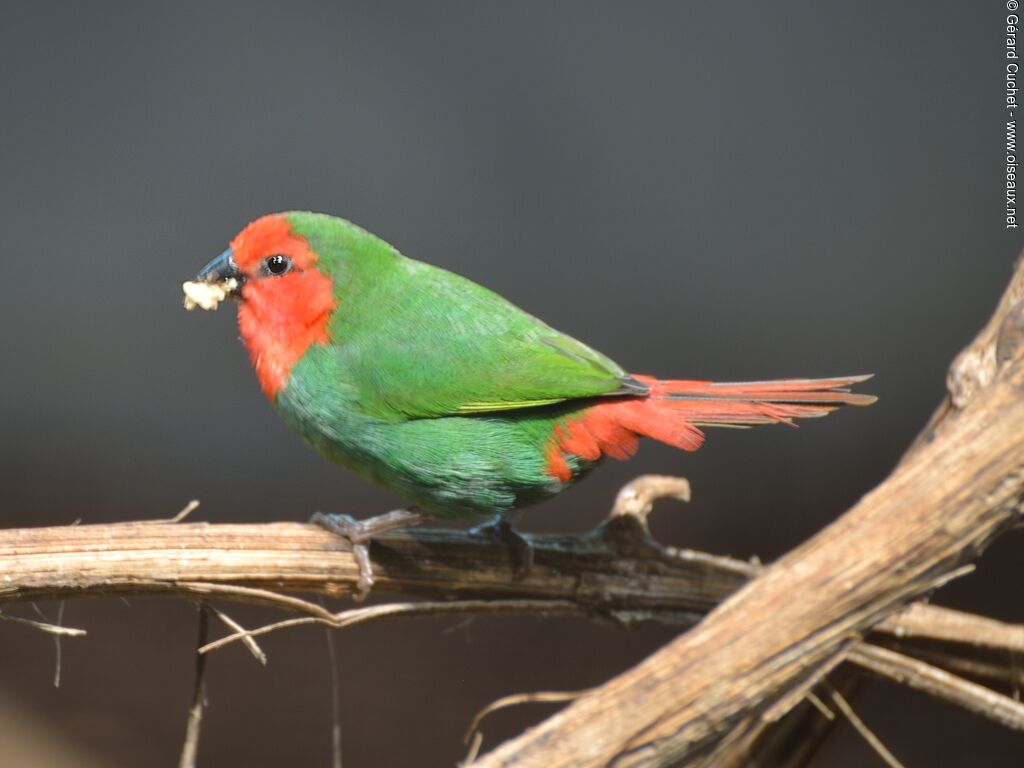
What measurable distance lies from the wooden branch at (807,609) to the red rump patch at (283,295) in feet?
3.41

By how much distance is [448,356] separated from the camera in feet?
7.28

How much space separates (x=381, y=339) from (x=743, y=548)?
2309 mm

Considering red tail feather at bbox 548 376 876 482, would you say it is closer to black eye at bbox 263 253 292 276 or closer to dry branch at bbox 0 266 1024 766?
dry branch at bbox 0 266 1024 766

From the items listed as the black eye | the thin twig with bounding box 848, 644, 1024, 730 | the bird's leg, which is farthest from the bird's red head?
the thin twig with bounding box 848, 644, 1024, 730

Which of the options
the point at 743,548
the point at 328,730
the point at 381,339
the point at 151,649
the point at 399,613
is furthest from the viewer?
the point at 743,548

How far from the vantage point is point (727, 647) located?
154 cm

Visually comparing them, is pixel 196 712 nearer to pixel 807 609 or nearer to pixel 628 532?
pixel 628 532

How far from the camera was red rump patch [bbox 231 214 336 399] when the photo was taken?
2266 millimetres

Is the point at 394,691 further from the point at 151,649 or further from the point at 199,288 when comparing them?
the point at 199,288

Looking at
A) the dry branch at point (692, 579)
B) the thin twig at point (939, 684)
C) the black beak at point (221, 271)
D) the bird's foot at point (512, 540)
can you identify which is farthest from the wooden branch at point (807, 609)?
the black beak at point (221, 271)

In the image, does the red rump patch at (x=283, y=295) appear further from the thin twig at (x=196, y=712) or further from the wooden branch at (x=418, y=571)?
the thin twig at (x=196, y=712)

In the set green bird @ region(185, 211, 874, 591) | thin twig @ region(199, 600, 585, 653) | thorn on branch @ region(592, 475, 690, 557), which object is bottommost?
thin twig @ region(199, 600, 585, 653)

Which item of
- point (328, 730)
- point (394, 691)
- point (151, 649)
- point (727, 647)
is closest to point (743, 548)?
point (394, 691)

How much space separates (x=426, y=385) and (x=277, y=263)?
39cm
